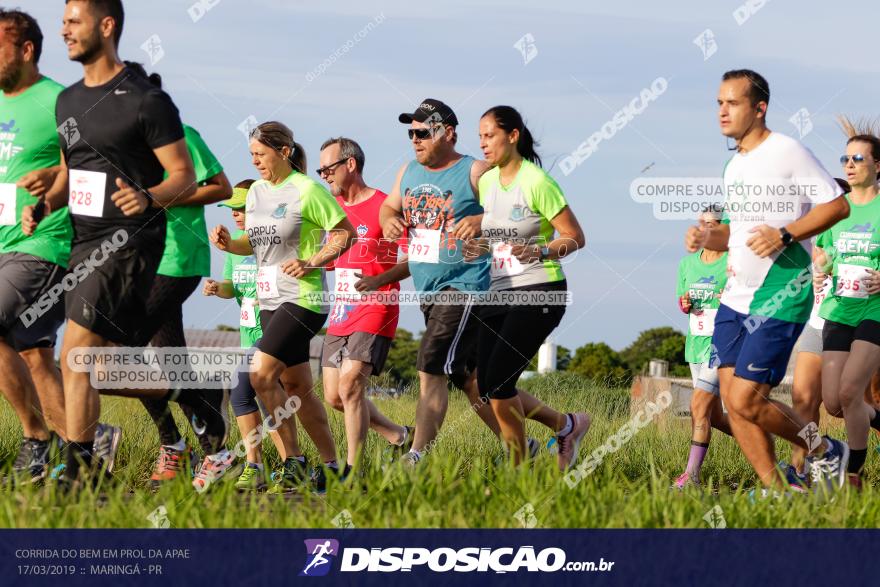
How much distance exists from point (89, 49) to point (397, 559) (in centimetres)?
293

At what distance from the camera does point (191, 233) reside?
746 centimetres

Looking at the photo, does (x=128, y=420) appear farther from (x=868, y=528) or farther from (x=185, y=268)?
(x=868, y=528)

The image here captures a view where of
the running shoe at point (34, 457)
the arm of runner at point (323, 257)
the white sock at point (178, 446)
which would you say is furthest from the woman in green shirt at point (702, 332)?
the running shoe at point (34, 457)

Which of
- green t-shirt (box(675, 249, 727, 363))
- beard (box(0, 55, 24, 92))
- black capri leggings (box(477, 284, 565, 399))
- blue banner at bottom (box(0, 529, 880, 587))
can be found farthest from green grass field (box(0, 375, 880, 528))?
green t-shirt (box(675, 249, 727, 363))

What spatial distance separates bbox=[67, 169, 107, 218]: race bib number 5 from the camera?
6.33 meters

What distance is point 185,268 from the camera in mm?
7426

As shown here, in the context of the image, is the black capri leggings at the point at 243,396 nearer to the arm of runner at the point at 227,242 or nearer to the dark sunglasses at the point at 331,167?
the arm of runner at the point at 227,242

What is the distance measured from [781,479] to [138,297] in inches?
128

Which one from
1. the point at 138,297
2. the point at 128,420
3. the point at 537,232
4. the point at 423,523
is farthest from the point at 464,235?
the point at 128,420

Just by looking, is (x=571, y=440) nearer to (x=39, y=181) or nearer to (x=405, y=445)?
(x=405, y=445)

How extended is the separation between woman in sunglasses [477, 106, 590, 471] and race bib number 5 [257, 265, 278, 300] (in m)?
1.18

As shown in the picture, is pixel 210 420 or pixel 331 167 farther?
A: pixel 331 167

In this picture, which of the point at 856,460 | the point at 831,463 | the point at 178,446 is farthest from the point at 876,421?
the point at 178,446

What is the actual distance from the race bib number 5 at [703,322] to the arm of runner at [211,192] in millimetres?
3639
